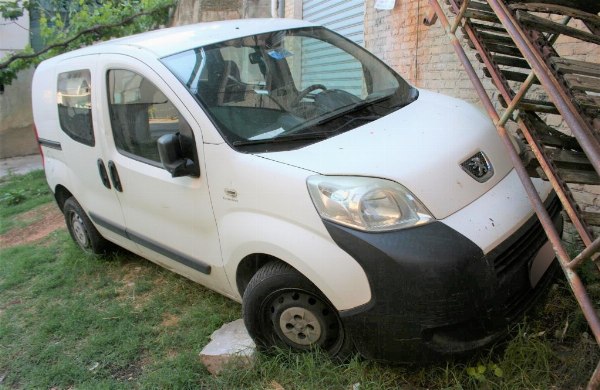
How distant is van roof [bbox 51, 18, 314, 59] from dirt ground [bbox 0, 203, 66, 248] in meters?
2.98

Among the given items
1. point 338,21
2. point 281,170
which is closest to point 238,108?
point 281,170

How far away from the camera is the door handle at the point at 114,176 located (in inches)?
134

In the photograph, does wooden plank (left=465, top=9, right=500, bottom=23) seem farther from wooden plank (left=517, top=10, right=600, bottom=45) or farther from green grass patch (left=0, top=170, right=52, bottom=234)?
green grass patch (left=0, top=170, right=52, bottom=234)

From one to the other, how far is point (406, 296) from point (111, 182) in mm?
2278

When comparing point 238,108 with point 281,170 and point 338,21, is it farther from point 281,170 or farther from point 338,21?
point 338,21

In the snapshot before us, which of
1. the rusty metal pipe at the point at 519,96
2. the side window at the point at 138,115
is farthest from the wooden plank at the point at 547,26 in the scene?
the side window at the point at 138,115

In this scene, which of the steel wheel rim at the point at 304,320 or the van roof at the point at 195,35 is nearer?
the steel wheel rim at the point at 304,320

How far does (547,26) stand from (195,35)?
6.75 ft

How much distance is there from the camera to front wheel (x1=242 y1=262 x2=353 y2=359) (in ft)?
7.87

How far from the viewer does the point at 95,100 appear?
3527 millimetres

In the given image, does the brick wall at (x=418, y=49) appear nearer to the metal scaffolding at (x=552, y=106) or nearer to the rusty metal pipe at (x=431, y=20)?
the rusty metal pipe at (x=431, y=20)

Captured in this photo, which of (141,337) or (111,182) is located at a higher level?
(111,182)

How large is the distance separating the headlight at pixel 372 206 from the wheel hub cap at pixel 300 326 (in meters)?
0.53

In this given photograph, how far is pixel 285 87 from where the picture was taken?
3.09 meters
